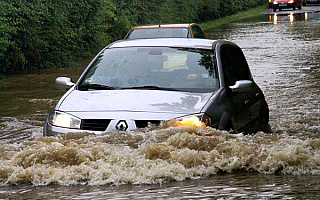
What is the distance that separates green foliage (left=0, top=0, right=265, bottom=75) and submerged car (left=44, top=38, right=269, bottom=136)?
932cm

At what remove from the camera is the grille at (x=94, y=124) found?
828 centimetres

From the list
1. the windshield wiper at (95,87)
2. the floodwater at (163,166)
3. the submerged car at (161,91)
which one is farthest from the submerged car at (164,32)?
the floodwater at (163,166)

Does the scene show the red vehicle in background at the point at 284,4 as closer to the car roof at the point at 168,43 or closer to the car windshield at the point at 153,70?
the car roof at the point at 168,43

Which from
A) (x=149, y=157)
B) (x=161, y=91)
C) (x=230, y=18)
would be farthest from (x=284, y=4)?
(x=149, y=157)

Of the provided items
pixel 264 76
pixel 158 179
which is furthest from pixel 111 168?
pixel 264 76

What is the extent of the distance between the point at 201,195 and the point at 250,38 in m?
27.2

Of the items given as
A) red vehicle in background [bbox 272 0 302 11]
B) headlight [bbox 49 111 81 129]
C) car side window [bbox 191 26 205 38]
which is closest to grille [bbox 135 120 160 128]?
headlight [bbox 49 111 81 129]

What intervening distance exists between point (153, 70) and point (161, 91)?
2.31 feet

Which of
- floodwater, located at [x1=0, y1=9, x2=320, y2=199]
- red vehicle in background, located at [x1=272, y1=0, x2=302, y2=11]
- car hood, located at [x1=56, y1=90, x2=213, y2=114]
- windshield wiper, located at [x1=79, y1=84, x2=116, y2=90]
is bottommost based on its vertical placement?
floodwater, located at [x1=0, y1=9, x2=320, y2=199]

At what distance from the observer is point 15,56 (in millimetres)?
20969

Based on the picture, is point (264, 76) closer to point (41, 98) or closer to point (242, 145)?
point (41, 98)

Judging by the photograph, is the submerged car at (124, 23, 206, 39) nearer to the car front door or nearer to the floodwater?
the car front door

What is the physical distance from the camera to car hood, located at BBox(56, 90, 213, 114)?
27.4 feet

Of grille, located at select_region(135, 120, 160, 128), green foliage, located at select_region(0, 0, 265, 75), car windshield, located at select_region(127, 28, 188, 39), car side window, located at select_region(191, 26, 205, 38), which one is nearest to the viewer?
grille, located at select_region(135, 120, 160, 128)
